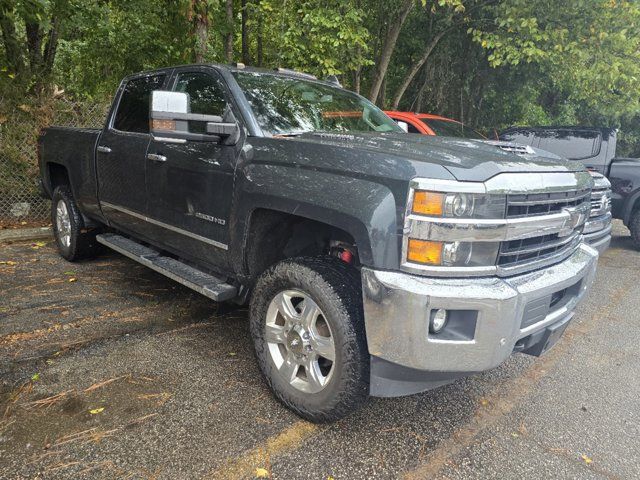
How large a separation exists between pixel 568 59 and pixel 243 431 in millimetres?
9919

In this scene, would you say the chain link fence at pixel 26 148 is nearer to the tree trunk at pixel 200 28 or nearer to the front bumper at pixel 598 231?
the tree trunk at pixel 200 28

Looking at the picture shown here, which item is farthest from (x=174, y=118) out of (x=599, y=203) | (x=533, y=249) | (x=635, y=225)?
(x=635, y=225)

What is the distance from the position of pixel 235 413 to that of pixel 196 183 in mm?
1515

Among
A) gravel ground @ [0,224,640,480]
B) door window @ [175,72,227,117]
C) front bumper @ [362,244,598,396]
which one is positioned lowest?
gravel ground @ [0,224,640,480]

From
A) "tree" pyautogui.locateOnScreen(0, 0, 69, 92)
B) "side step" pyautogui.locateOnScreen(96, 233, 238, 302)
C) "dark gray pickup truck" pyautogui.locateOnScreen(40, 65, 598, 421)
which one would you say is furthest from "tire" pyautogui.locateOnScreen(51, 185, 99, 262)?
"tree" pyautogui.locateOnScreen(0, 0, 69, 92)

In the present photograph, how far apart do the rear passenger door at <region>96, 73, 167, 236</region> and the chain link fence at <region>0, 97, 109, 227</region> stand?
2.85 m

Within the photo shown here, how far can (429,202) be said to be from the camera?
2008 millimetres

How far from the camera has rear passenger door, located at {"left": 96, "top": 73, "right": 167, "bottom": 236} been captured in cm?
379

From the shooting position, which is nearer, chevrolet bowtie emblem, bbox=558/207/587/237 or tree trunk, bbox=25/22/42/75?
chevrolet bowtie emblem, bbox=558/207/587/237

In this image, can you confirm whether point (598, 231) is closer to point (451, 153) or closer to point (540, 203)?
point (540, 203)

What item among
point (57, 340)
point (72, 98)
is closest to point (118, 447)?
point (57, 340)

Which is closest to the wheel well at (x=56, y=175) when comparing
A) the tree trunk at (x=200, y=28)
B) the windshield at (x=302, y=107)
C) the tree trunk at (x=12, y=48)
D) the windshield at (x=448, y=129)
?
the tree trunk at (x=12, y=48)

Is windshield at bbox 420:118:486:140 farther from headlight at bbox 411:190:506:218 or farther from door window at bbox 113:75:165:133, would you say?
headlight at bbox 411:190:506:218

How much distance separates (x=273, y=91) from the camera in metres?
3.28
